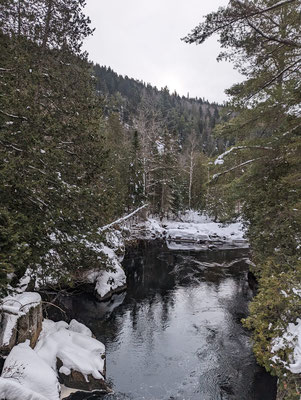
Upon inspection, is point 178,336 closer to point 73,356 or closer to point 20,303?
point 73,356

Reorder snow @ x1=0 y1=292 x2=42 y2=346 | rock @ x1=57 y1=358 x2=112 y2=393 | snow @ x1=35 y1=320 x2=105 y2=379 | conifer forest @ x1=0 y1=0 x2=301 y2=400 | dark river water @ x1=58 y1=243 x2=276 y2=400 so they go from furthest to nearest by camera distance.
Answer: dark river water @ x1=58 y1=243 x2=276 y2=400 < snow @ x1=35 y1=320 x2=105 y2=379 < rock @ x1=57 y1=358 x2=112 y2=393 < snow @ x1=0 y1=292 x2=42 y2=346 < conifer forest @ x1=0 y1=0 x2=301 y2=400

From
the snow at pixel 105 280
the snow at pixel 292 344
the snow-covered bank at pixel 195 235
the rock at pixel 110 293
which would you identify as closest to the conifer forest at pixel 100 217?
the snow at pixel 292 344

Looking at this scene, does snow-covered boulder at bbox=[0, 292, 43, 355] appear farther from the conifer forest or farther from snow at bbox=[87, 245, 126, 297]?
snow at bbox=[87, 245, 126, 297]

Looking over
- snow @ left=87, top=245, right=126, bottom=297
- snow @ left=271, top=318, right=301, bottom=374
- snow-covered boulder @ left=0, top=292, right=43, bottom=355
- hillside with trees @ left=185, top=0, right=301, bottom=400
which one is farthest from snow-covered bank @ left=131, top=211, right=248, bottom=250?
snow @ left=271, top=318, right=301, bottom=374

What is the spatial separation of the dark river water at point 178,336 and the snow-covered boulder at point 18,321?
2432 mm

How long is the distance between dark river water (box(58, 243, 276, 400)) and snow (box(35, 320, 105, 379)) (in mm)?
720

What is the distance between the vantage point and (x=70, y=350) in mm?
8125

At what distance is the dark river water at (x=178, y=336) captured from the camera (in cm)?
825

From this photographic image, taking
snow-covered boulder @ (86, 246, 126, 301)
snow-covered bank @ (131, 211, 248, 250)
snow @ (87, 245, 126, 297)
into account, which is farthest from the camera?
snow-covered bank @ (131, 211, 248, 250)

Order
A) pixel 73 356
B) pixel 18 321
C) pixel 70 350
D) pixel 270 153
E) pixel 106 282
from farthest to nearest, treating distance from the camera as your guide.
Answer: pixel 106 282 < pixel 270 153 < pixel 70 350 < pixel 73 356 < pixel 18 321

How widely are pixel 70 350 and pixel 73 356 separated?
272 mm

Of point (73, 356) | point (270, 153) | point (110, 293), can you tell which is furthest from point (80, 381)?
point (270, 153)

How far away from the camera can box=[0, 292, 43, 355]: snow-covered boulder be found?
275 inches

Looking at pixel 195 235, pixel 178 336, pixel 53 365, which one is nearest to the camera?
pixel 53 365
